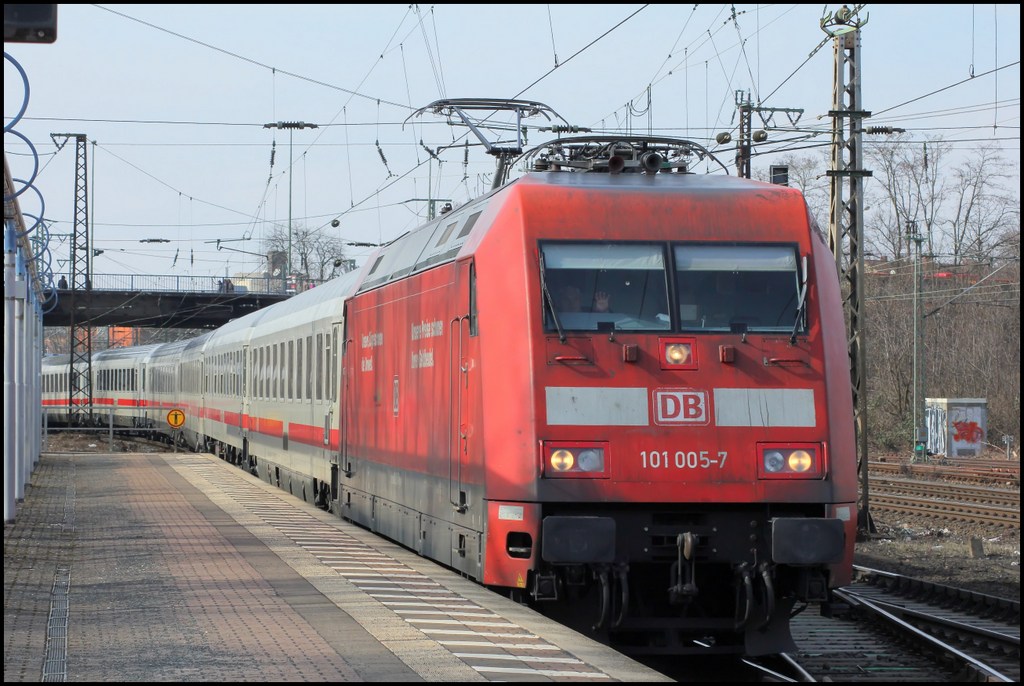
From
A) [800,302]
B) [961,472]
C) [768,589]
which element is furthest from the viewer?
[961,472]

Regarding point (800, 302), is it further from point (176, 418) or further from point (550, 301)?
point (176, 418)

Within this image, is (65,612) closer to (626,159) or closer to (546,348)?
(546,348)

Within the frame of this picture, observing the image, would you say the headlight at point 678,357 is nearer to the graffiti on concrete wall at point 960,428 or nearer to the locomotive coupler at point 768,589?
the locomotive coupler at point 768,589

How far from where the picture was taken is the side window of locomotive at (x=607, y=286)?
31.0ft

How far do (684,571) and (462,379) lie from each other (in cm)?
247

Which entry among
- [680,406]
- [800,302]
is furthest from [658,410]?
[800,302]

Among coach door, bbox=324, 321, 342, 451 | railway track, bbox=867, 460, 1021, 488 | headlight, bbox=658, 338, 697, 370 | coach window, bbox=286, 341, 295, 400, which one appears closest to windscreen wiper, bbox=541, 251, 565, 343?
headlight, bbox=658, 338, 697, 370

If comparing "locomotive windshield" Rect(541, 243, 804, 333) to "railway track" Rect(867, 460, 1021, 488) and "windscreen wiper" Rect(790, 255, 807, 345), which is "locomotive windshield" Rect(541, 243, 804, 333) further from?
"railway track" Rect(867, 460, 1021, 488)

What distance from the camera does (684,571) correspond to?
905 cm

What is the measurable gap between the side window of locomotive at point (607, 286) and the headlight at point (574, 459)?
0.87 meters

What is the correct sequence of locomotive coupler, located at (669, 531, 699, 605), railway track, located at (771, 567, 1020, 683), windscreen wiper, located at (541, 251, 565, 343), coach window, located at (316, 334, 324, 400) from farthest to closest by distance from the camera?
coach window, located at (316, 334, 324, 400) → railway track, located at (771, 567, 1020, 683) → windscreen wiper, located at (541, 251, 565, 343) → locomotive coupler, located at (669, 531, 699, 605)

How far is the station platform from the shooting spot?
24.5 feet

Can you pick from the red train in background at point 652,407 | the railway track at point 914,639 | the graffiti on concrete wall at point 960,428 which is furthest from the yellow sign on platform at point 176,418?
the red train in background at point 652,407

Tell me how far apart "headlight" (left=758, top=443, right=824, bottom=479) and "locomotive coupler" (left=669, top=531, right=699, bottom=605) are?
714 mm
